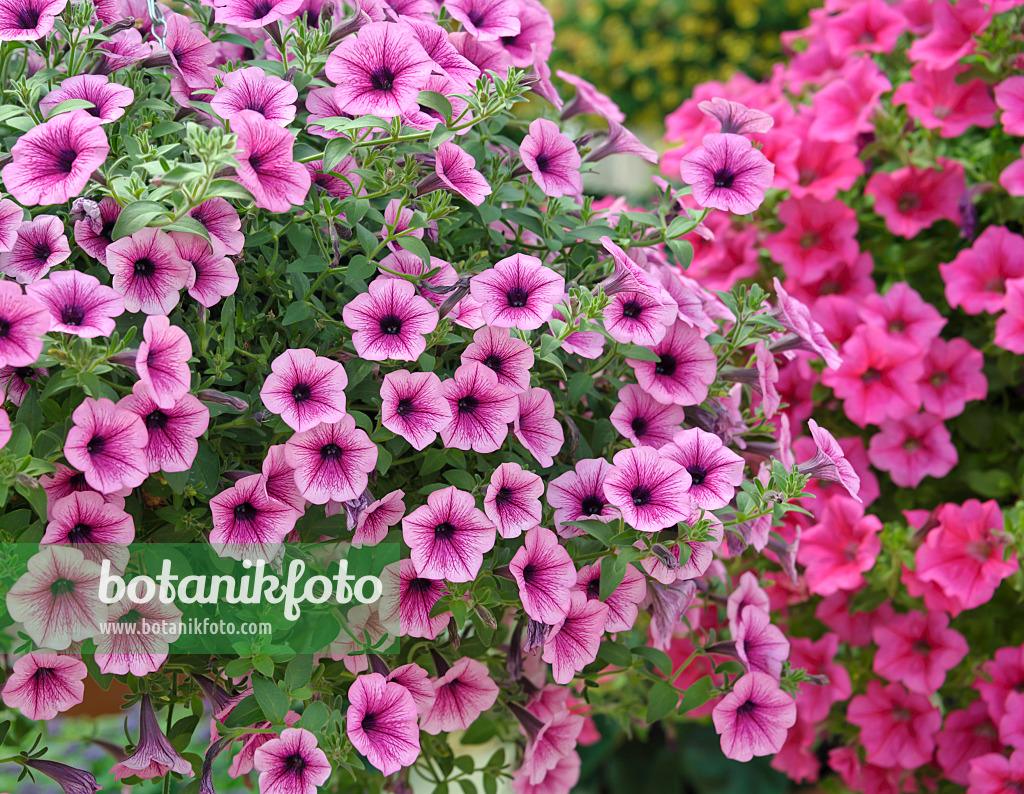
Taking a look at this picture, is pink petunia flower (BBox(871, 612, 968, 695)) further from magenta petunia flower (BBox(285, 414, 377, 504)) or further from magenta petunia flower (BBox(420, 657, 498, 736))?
magenta petunia flower (BBox(285, 414, 377, 504))

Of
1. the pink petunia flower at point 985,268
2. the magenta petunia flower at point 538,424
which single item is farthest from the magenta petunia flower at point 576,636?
the pink petunia flower at point 985,268

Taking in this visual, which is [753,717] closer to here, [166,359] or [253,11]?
[166,359]

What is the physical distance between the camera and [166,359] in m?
0.53

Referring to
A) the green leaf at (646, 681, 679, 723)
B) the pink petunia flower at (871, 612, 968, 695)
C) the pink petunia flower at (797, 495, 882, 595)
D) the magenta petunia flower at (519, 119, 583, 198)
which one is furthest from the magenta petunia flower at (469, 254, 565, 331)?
the pink petunia flower at (871, 612, 968, 695)

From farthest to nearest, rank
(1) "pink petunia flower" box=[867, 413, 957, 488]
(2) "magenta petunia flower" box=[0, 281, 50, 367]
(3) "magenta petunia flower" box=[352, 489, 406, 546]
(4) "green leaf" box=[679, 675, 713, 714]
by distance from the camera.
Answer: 1. (1) "pink petunia flower" box=[867, 413, 957, 488]
2. (4) "green leaf" box=[679, 675, 713, 714]
3. (3) "magenta petunia flower" box=[352, 489, 406, 546]
4. (2) "magenta petunia flower" box=[0, 281, 50, 367]

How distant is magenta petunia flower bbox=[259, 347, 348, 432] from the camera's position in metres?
0.56

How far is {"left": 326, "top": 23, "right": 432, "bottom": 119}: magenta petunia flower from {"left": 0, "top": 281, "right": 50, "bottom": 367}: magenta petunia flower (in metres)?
0.23

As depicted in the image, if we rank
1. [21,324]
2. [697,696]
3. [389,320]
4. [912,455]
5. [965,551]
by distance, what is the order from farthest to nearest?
[912,455]
[965,551]
[697,696]
[389,320]
[21,324]

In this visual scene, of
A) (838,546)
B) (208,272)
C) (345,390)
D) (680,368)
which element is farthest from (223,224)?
(838,546)

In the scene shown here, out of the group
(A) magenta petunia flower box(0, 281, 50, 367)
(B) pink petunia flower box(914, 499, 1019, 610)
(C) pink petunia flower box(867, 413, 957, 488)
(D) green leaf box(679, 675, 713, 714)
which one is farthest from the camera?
(C) pink petunia flower box(867, 413, 957, 488)

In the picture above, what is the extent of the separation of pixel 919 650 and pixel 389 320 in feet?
2.26

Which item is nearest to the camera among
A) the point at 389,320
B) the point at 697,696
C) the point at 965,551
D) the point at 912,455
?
the point at 389,320

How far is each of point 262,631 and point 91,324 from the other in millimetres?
239

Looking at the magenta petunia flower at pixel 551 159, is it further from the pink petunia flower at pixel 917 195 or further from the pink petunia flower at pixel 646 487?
the pink petunia flower at pixel 917 195
